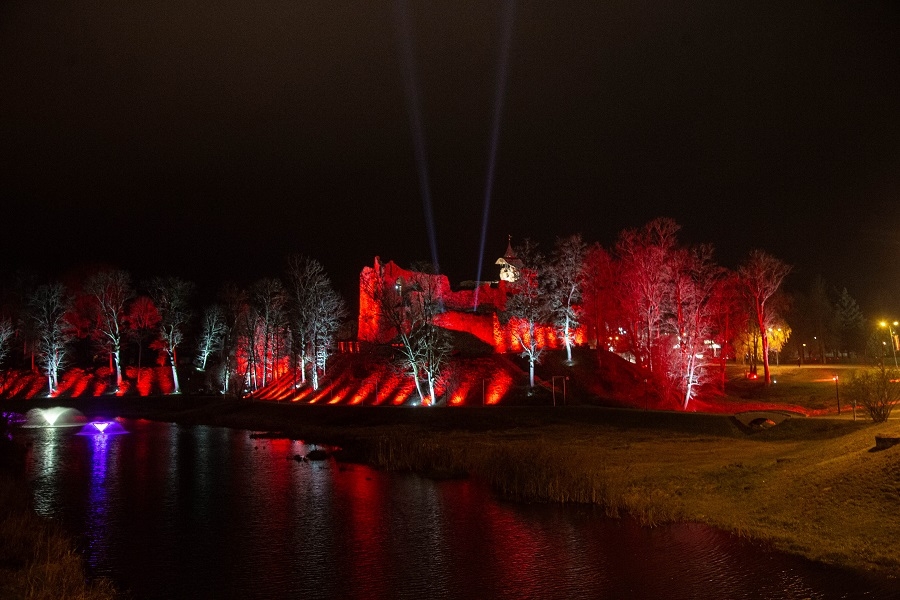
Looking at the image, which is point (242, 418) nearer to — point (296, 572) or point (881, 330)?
point (296, 572)

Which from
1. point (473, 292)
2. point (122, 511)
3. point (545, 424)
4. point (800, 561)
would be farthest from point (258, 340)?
point (800, 561)

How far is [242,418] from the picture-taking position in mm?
51938

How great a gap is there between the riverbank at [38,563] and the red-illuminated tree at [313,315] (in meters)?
39.0

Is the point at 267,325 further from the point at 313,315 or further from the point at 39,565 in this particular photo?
the point at 39,565

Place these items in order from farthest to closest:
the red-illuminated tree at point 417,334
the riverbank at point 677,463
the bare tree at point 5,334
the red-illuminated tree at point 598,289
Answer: the bare tree at point 5,334 → the red-illuminated tree at point 598,289 → the red-illuminated tree at point 417,334 → the riverbank at point 677,463

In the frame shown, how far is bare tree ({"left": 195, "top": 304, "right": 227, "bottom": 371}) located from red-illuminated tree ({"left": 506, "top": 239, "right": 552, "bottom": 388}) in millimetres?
34141

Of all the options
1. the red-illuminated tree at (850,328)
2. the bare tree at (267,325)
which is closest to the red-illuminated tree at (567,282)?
the bare tree at (267,325)

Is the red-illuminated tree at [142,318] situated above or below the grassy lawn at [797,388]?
above

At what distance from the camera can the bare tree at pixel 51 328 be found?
223ft

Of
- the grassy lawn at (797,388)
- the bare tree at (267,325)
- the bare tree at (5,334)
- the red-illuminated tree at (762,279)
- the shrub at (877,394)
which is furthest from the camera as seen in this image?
the bare tree at (5,334)

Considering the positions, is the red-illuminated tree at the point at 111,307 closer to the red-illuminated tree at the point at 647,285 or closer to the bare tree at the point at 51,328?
the bare tree at the point at 51,328

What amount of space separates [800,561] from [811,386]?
132 ft

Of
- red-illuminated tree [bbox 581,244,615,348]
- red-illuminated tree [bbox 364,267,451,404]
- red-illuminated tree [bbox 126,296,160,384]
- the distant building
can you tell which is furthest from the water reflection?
red-illuminated tree [bbox 126,296,160,384]

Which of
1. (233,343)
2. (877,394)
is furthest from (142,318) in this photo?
(877,394)
